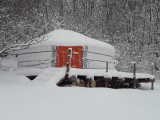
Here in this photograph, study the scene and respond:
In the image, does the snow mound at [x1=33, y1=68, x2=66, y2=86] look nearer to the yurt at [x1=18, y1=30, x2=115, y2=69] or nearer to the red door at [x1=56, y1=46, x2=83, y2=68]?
the yurt at [x1=18, y1=30, x2=115, y2=69]

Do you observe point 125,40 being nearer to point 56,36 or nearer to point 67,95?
point 56,36

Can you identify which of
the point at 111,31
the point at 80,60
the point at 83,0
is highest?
the point at 83,0

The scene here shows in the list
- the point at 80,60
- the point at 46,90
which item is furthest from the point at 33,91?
the point at 80,60

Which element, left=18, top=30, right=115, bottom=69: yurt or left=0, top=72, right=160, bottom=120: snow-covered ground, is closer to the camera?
left=0, top=72, right=160, bottom=120: snow-covered ground

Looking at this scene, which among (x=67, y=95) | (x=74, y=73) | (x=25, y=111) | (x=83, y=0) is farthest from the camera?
(x=83, y=0)

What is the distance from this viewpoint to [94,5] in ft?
85.5

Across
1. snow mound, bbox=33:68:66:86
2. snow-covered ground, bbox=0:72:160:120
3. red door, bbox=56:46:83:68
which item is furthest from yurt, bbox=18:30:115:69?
snow-covered ground, bbox=0:72:160:120

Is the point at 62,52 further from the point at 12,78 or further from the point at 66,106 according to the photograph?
the point at 66,106

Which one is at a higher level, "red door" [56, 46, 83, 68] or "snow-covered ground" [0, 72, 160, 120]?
"red door" [56, 46, 83, 68]

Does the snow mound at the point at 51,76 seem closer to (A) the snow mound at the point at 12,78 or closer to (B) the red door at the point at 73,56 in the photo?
(A) the snow mound at the point at 12,78

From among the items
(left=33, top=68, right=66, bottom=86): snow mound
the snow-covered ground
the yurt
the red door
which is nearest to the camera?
the snow-covered ground

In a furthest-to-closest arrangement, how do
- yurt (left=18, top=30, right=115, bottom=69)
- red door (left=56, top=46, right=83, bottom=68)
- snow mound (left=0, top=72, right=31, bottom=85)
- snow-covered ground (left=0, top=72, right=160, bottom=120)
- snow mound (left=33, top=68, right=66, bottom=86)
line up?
red door (left=56, top=46, right=83, bottom=68), yurt (left=18, top=30, right=115, bottom=69), snow mound (left=0, top=72, right=31, bottom=85), snow mound (left=33, top=68, right=66, bottom=86), snow-covered ground (left=0, top=72, right=160, bottom=120)

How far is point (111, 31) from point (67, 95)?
19907 mm

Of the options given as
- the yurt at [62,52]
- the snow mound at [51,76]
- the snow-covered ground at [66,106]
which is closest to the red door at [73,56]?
the yurt at [62,52]
